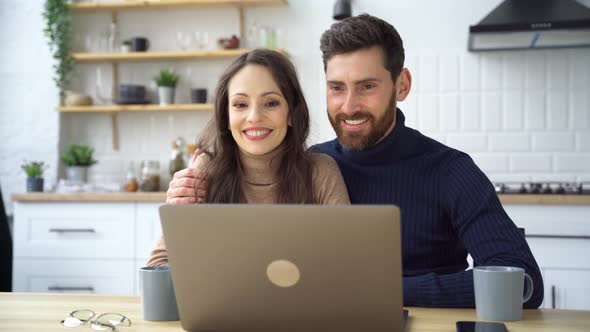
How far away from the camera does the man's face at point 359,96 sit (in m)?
1.85

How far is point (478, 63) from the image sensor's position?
13.2 feet

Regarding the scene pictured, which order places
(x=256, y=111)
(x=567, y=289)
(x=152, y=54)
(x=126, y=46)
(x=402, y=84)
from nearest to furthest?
(x=256, y=111), (x=402, y=84), (x=567, y=289), (x=152, y=54), (x=126, y=46)

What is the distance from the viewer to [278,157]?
1.87 metres

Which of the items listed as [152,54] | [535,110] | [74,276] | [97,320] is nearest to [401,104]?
[535,110]

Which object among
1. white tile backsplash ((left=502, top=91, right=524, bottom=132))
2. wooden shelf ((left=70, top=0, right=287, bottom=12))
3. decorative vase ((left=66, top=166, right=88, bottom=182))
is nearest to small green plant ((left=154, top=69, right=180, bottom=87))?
wooden shelf ((left=70, top=0, right=287, bottom=12))

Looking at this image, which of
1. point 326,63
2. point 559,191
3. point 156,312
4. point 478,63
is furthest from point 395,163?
point 478,63

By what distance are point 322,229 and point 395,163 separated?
2.90ft

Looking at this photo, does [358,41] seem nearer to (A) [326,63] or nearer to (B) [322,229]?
(A) [326,63]

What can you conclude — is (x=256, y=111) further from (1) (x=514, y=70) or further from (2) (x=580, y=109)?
(2) (x=580, y=109)

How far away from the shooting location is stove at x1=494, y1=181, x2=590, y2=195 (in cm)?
354

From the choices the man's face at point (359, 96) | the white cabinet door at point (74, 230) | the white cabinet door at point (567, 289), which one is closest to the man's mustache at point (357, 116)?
the man's face at point (359, 96)

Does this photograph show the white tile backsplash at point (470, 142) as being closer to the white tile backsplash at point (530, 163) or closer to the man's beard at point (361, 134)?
the white tile backsplash at point (530, 163)

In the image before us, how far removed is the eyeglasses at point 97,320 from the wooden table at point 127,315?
0.05 ft

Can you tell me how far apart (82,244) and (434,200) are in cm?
245
